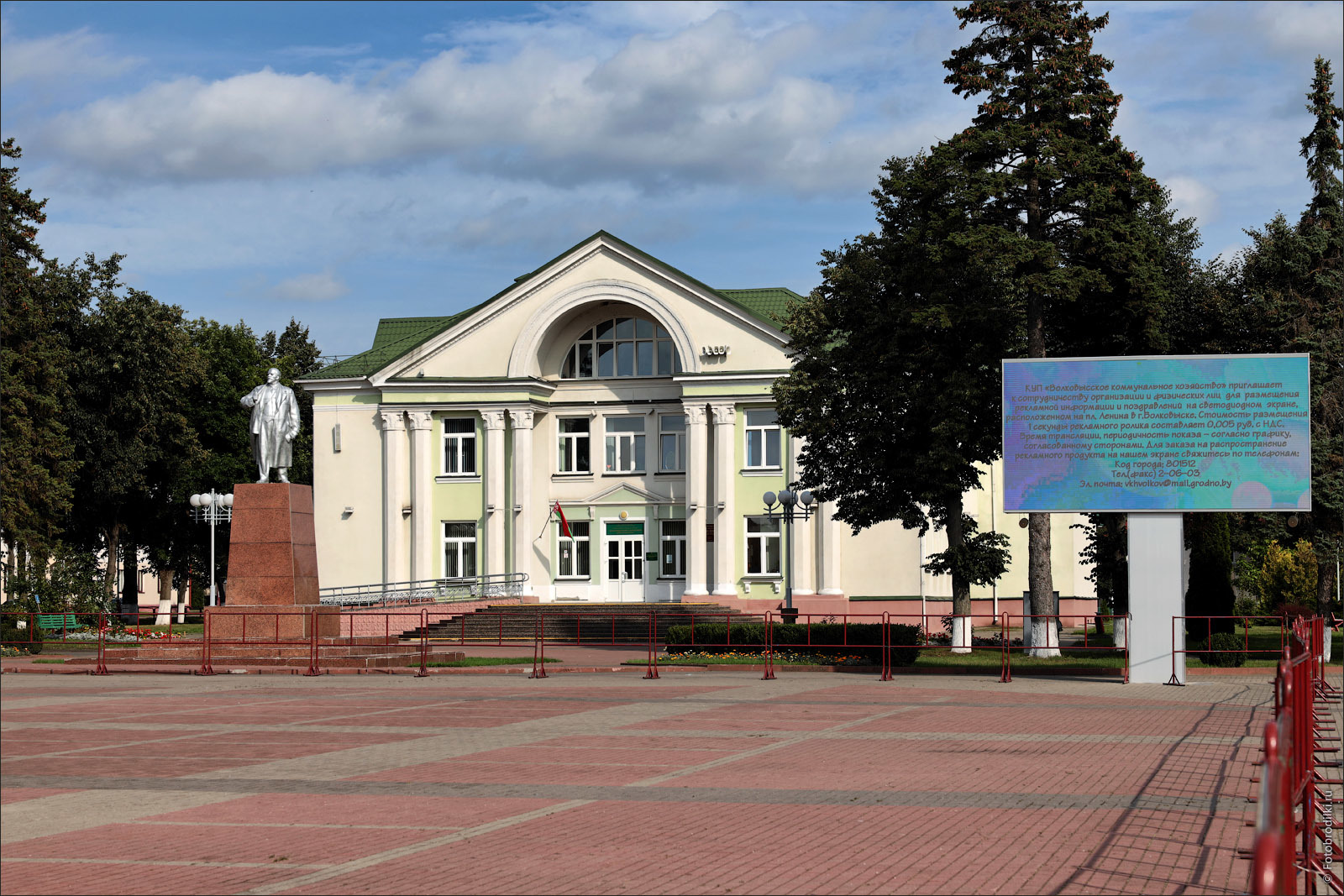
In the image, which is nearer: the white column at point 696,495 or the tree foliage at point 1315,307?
the tree foliage at point 1315,307

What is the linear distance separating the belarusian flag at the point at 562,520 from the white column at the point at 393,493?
18.7 ft

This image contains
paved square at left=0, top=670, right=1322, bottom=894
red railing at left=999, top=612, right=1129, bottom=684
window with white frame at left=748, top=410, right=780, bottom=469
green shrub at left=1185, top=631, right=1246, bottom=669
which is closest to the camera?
paved square at left=0, top=670, right=1322, bottom=894

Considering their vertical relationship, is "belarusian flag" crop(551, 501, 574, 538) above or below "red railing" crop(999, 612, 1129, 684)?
above

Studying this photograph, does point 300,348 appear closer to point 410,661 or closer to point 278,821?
point 410,661

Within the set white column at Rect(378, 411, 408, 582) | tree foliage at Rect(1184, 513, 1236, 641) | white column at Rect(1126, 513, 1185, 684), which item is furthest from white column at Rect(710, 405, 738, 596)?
white column at Rect(1126, 513, 1185, 684)

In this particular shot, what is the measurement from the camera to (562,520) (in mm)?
52656

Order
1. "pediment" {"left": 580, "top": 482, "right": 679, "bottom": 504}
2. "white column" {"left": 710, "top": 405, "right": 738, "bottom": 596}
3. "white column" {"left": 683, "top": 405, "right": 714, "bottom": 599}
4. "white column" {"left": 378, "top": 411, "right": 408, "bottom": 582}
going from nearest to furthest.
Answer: "white column" {"left": 710, "top": 405, "right": 738, "bottom": 596}
"white column" {"left": 683, "top": 405, "right": 714, "bottom": 599}
"white column" {"left": 378, "top": 411, "right": 408, "bottom": 582}
"pediment" {"left": 580, "top": 482, "right": 679, "bottom": 504}

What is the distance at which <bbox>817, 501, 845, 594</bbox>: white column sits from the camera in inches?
1957

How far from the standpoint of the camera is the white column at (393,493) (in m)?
52.6

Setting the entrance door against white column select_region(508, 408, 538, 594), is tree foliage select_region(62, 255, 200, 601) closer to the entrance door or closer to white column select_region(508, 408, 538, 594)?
white column select_region(508, 408, 538, 594)

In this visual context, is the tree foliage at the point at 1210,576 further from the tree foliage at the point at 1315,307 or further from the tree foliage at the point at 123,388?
the tree foliage at the point at 123,388

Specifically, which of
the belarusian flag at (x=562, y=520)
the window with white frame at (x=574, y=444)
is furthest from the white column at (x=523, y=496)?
the window with white frame at (x=574, y=444)

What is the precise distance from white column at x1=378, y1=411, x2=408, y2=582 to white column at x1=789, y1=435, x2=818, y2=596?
14.4 metres

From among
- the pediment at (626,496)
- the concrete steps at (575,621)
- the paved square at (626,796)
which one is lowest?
the concrete steps at (575,621)
